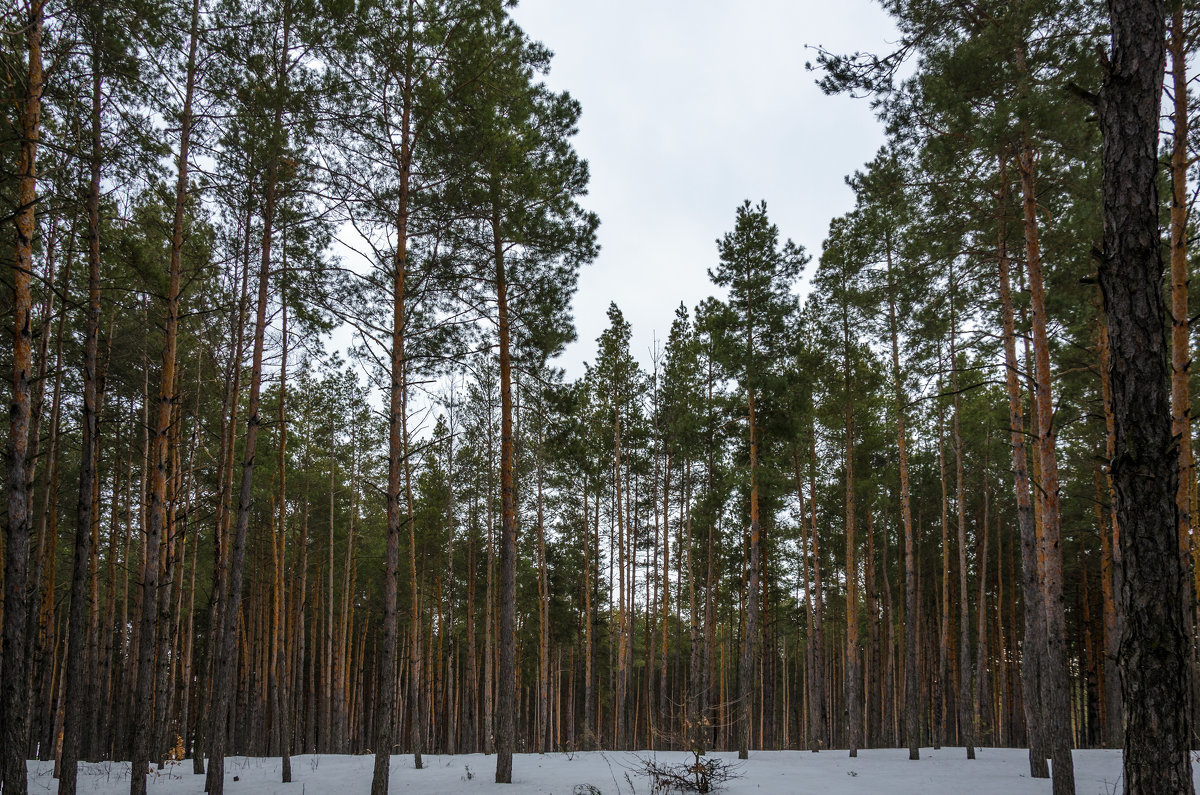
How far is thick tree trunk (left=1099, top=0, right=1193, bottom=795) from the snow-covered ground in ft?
22.2

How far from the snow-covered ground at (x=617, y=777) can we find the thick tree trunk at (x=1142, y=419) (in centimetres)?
676

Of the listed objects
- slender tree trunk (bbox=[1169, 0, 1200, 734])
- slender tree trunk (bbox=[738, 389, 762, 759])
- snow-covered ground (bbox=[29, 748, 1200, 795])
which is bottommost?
snow-covered ground (bbox=[29, 748, 1200, 795])

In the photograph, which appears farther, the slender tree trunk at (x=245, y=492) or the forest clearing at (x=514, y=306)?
the slender tree trunk at (x=245, y=492)

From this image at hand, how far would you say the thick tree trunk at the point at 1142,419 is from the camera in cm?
363

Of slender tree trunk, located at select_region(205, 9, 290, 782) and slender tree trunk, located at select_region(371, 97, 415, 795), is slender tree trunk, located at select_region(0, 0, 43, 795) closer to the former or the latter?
slender tree trunk, located at select_region(205, 9, 290, 782)

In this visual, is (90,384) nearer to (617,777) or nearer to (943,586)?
(617,777)

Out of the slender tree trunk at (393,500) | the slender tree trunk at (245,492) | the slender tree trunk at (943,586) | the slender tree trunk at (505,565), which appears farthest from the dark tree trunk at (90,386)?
the slender tree trunk at (943,586)

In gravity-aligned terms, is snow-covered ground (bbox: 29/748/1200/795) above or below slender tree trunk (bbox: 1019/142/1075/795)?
below

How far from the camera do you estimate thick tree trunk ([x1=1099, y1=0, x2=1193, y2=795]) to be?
143 inches

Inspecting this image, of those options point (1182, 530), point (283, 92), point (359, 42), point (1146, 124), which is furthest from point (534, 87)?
point (1182, 530)

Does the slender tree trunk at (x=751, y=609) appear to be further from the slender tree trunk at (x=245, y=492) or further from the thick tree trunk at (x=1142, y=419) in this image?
the thick tree trunk at (x=1142, y=419)

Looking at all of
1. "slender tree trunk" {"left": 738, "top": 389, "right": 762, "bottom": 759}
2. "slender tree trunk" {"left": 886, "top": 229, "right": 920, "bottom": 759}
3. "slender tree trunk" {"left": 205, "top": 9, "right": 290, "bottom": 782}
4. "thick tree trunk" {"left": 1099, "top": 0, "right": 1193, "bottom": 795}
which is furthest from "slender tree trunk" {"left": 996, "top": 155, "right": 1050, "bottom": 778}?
"slender tree trunk" {"left": 205, "top": 9, "right": 290, "bottom": 782}

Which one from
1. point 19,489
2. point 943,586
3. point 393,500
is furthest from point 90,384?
point 943,586

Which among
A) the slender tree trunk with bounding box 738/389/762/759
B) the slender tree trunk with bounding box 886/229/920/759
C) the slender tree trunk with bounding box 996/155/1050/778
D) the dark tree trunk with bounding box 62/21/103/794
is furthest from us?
the slender tree trunk with bounding box 886/229/920/759
